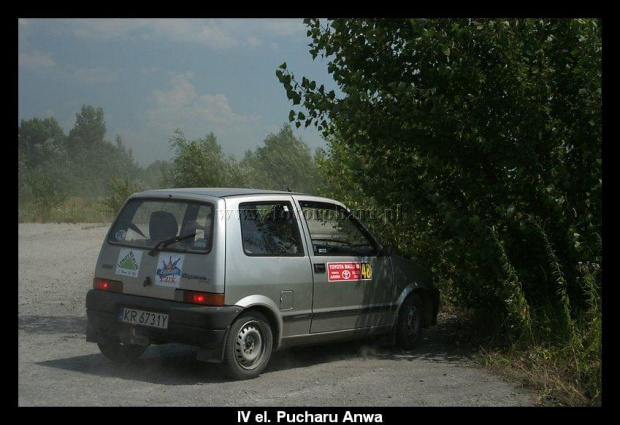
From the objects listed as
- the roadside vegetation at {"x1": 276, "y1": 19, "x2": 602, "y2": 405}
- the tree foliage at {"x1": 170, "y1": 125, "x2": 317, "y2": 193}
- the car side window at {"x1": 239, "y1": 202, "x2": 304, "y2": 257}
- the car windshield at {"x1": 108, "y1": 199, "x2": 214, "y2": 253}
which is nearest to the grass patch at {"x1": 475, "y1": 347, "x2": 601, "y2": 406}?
the roadside vegetation at {"x1": 276, "y1": 19, "x2": 602, "y2": 405}

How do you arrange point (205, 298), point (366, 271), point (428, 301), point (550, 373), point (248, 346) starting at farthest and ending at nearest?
point (428, 301), point (366, 271), point (550, 373), point (248, 346), point (205, 298)

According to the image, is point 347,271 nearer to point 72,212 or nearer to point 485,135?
→ point 485,135

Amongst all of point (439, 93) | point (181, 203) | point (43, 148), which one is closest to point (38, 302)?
point (43, 148)

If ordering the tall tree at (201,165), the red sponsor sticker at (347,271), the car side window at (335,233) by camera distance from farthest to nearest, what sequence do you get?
the tall tree at (201,165) < the car side window at (335,233) < the red sponsor sticker at (347,271)

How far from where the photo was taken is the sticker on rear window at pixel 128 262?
23.2 ft

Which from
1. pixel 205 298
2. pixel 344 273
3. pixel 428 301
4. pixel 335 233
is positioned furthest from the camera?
pixel 428 301

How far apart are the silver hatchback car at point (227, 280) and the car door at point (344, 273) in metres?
0.02

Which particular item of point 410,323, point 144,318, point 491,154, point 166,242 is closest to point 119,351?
point 144,318

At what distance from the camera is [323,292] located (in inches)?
304

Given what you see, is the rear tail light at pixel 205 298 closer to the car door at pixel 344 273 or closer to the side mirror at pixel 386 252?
the car door at pixel 344 273

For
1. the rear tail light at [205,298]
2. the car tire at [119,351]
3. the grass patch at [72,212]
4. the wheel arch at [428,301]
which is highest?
the grass patch at [72,212]

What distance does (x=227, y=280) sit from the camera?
6684mm

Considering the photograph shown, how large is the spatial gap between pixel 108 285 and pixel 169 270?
0.82 metres

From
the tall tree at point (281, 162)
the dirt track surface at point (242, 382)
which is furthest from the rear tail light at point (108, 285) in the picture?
the tall tree at point (281, 162)
